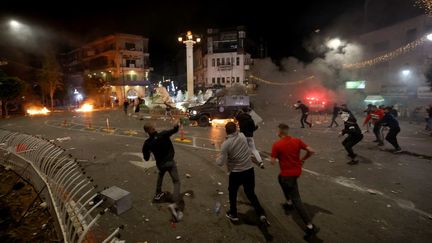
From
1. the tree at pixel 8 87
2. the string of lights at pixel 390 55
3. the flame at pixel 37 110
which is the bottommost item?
the flame at pixel 37 110

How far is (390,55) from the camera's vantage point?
29.2 meters

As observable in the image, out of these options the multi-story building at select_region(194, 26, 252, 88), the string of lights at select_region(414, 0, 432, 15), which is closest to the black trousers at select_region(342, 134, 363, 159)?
the string of lights at select_region(414, 0, 432, 15)

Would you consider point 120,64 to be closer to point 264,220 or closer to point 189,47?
point 189,47

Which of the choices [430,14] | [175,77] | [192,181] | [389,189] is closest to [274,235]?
[192,181]

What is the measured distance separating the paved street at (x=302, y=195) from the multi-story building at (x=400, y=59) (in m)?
17.1

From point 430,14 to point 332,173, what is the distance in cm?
2621

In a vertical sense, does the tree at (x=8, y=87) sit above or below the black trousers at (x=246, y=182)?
above

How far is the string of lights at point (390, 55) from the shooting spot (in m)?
25.4

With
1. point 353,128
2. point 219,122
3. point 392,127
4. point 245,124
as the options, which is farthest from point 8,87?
point 392,127

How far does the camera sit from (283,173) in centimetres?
462

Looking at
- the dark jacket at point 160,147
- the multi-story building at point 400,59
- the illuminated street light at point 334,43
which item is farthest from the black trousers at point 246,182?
the illuminated street light at point 334,43

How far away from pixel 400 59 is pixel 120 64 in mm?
46166

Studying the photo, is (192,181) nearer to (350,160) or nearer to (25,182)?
(25,182)

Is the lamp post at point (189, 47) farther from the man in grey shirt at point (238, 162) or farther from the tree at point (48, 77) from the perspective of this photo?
the man in grey shirt at point (238, 162)
